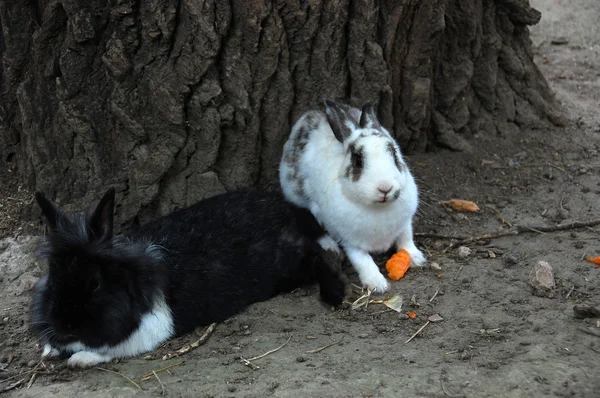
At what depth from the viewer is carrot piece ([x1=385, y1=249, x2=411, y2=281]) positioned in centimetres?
435

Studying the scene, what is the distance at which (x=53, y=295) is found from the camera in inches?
138

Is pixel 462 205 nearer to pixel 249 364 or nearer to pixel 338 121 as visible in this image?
pixel 338 121

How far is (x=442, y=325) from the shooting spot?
12.4 ft

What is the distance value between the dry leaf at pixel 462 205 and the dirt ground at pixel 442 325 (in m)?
0.04

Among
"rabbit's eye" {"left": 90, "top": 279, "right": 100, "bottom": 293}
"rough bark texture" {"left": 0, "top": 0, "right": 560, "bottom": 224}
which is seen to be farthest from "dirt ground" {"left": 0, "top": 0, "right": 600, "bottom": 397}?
"rough bark texture" {"left": 0, "top": 0, "right": 560, "bottom": 224}

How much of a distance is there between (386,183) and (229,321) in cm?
111

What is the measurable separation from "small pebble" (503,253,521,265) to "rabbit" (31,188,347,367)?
3.11ft

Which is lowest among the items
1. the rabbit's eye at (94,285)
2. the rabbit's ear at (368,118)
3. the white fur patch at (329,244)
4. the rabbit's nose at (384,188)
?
the white fur patch at (329,244)

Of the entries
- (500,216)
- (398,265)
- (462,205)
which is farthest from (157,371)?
(500,216)

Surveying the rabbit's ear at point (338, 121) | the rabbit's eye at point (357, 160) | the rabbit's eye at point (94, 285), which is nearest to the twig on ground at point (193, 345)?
the rabbit's eye at point (94, 285)

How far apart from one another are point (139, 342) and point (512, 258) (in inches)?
82.9

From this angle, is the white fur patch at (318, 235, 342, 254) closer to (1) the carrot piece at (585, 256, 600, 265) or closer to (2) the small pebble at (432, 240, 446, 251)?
(2) the small pebble at (432, 240, 446, 251)

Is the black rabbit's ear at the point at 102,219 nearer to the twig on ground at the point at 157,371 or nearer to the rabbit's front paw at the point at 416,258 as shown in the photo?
the twig on ground at the point at 157,371

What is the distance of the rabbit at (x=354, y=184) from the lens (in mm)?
4195
